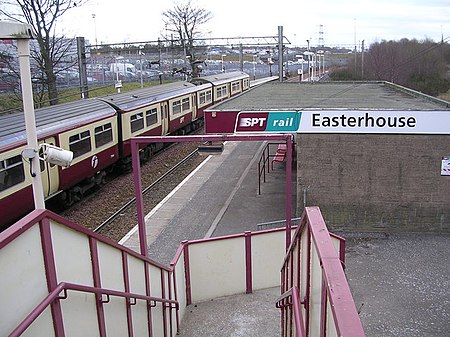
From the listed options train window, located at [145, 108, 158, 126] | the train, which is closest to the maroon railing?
the train

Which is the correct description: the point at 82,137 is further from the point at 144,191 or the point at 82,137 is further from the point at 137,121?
the point at 137,121

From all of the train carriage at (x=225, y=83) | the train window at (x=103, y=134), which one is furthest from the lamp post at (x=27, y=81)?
the train carriage at (x=225, y=83)

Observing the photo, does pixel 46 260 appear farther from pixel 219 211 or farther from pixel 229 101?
pixel 229 101

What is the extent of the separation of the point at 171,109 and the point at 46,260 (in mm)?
18864

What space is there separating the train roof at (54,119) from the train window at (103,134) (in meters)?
0.34

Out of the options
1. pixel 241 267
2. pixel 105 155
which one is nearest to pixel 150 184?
pixel 105 155

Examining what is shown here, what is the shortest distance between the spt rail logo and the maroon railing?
720cm

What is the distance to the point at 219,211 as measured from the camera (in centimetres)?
1352

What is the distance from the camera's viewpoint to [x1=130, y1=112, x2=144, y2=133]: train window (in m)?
17.3

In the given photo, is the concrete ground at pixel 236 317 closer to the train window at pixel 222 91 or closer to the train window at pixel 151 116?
the train window at pixel 151 116

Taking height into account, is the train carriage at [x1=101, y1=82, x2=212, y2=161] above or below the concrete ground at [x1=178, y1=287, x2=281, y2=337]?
above

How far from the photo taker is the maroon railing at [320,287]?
203cm

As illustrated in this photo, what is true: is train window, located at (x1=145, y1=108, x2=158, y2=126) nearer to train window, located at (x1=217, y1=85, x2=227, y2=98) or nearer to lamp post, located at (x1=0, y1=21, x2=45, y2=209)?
train window, located at (x1=217, y1=85, x2=227, y2=98)

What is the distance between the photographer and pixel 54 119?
42.1 ft
